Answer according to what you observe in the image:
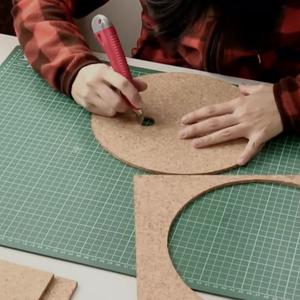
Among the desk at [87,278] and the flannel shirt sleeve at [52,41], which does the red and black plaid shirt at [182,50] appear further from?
the desk at [87,278]

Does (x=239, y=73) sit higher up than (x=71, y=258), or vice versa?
(x=71, y=258)

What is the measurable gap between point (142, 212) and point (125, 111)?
9.2 inches

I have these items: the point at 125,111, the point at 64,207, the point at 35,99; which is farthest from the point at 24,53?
the point at 64,207

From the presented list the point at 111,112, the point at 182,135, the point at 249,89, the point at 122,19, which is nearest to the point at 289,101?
the point at 249,89

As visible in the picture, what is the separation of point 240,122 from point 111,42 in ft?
0.80

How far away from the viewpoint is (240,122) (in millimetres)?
1028

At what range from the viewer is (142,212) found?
896mm

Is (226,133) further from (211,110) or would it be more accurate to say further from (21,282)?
(21,282)

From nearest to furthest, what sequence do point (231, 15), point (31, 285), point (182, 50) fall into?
point (31, 285)
point (231, 15)
point (182, 50)

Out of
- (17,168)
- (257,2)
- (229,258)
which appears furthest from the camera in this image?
(257,2)

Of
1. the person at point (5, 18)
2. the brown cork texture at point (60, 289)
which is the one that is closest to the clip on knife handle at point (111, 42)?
the brown cork texture at point (60, 289)

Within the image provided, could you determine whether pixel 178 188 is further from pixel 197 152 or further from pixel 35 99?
pixel 35 99

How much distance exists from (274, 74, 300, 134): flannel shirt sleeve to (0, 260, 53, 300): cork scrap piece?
46 centimetres

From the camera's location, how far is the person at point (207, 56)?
40.4 inches
